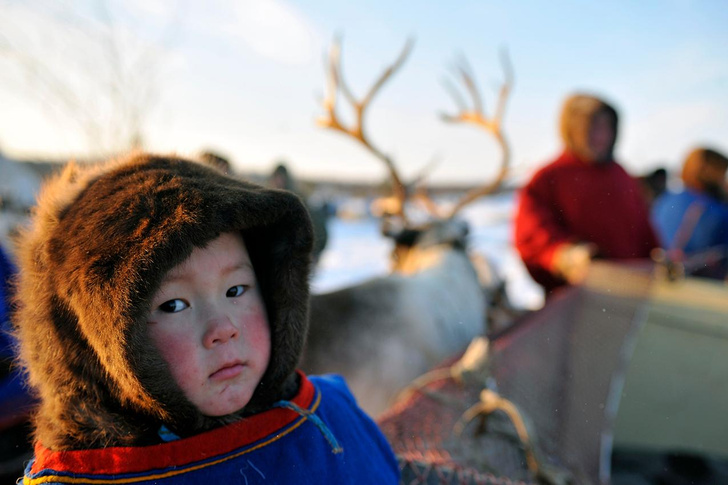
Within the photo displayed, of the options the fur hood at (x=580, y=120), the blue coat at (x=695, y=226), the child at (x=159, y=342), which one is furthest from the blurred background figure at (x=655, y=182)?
the child at (x=159, y=342)

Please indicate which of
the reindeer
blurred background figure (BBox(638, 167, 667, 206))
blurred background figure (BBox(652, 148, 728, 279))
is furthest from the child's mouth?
blurred background figure (BBox(638, 167, 667, 206))

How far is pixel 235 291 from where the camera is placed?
70 cm

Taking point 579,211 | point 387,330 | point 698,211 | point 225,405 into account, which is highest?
point 225,405

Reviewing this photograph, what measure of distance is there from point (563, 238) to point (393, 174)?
130cm

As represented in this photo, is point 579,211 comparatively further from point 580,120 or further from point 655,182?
point 655,182

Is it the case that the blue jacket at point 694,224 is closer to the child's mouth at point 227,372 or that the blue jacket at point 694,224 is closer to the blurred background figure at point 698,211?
the blurred background figure at point 698,211

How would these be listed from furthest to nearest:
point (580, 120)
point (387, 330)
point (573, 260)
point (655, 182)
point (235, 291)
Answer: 1. point (655, 182)
2. point (580, 120)
3. point (573, 260)
4. point (387, 330)
5. point (235, 291)

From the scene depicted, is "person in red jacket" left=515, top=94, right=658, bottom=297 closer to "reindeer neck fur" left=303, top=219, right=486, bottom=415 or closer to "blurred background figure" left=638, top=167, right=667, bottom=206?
"reindeer neck fur" left=303, top=219, right=486, bottom=415

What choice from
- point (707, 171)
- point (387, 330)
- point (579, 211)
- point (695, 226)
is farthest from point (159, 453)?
point (707, 171)

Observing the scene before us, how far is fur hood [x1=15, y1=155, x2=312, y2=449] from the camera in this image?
0.59m

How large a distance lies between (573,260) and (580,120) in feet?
3.15

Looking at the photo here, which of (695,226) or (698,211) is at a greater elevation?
(698,211)

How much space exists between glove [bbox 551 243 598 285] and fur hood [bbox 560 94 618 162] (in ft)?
2.36

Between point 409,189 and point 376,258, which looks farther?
point 376,258
